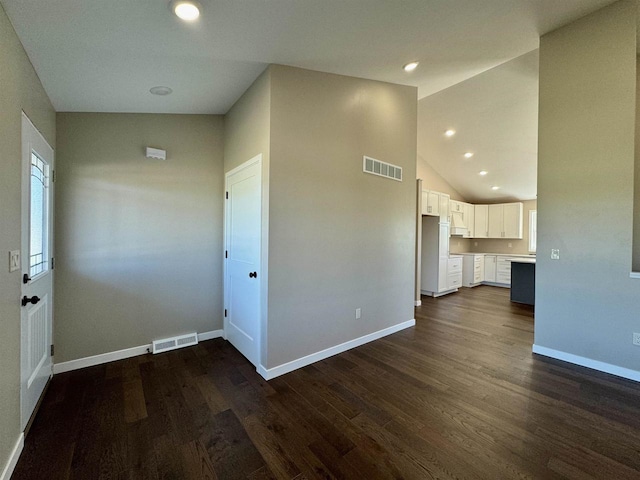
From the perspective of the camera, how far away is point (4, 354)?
152 cm

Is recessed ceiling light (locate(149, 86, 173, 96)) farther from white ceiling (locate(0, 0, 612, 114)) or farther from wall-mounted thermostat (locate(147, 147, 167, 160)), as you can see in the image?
wall-mounted thermostat (locate(147, 147, 167, 160))

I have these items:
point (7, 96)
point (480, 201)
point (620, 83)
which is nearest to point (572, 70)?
point (620, 83)

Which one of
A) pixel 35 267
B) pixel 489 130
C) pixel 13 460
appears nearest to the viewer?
pixel 13 460

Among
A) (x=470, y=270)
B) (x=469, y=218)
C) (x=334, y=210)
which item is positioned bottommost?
(x=470, y=270)

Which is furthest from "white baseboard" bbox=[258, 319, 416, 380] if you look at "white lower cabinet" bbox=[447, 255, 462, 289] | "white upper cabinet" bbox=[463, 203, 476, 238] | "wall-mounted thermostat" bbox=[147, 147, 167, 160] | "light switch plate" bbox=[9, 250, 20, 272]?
"white upper cabinet" bbox=[463, 203, 476, 238]

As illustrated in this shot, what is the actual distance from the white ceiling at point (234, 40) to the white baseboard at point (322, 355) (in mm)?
2761

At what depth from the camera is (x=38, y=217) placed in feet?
7.49

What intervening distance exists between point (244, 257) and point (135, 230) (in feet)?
4.03

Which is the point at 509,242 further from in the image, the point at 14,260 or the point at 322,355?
the point at 14,260

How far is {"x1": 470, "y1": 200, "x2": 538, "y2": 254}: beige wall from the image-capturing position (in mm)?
7777

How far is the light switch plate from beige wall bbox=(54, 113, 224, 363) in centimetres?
112

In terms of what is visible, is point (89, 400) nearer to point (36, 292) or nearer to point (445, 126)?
point (36, 292)

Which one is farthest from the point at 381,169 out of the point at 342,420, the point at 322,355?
the point at 342,420

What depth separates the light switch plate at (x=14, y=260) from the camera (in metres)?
1.61
